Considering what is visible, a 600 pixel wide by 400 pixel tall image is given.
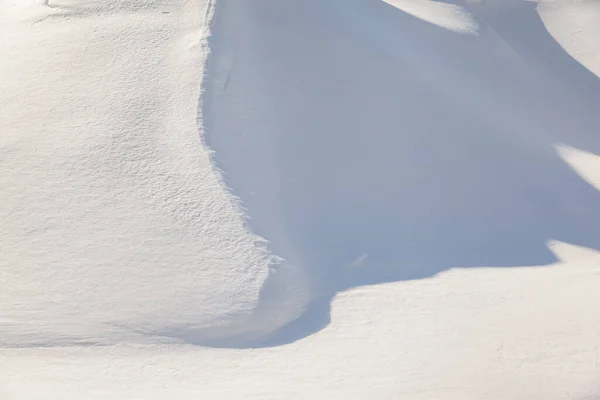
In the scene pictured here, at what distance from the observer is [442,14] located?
1417 cm

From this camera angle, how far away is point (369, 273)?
8.89 m

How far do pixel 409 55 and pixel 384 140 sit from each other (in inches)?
81.0

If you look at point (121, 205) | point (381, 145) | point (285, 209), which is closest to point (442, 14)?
point (381, 145)

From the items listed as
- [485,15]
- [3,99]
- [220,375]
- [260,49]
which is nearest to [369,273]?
[220,375]

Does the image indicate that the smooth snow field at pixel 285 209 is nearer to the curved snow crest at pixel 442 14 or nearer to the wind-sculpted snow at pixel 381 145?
the wind-sculpted snow at pixel 381 145

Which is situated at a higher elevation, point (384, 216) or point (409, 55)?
point (409, 55)

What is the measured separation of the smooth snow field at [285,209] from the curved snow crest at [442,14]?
319 mm

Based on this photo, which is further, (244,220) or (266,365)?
(244,220)

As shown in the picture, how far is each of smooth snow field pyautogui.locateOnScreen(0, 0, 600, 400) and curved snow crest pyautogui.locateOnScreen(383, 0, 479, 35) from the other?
0.32m

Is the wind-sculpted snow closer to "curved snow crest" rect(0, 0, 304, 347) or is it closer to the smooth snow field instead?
the smooth snow field

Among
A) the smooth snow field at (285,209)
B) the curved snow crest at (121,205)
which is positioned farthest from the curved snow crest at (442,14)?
the curved snow crest at (121,205)

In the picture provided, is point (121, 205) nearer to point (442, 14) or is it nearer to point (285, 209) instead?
point (285, 209)

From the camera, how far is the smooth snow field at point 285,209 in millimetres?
7555

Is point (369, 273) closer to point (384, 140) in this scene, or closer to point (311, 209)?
point (311, 209)
